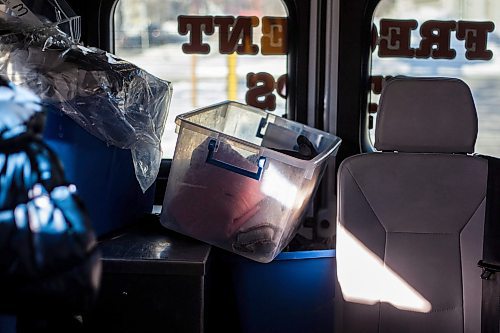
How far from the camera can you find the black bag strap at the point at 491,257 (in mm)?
2289

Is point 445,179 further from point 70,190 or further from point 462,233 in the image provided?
point 70,190

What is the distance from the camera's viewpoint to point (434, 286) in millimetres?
2434

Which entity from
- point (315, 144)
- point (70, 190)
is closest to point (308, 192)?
point (315, 144)

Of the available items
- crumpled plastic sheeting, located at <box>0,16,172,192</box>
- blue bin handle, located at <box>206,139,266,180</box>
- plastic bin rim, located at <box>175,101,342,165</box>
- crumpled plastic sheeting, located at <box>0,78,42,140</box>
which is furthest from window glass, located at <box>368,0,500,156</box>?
crumpled plastic sheeting, located at <box>0,78,42,140</box>

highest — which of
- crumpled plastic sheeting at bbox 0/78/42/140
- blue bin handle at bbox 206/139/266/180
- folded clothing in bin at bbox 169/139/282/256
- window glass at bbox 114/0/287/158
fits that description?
crumpled plastic sheeting at bbox 0/78/42/140

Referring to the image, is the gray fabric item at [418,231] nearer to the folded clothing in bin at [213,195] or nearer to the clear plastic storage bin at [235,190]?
the clear plastic storage bin at [235,190]

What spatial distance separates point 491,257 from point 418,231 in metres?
0.24

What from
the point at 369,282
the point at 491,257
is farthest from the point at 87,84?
the point at 491,257

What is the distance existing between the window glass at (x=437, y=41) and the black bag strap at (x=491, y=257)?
0.64 metres

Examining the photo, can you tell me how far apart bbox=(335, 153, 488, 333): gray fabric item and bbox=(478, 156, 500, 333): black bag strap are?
25mm

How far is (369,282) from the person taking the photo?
2.41 metres

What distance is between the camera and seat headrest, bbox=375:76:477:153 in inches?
96.0

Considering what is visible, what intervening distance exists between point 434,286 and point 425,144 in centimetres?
45

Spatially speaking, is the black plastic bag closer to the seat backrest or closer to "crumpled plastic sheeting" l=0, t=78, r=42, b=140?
"crumpled plastic sheeting" l=0, t=78, r=42, b=140
